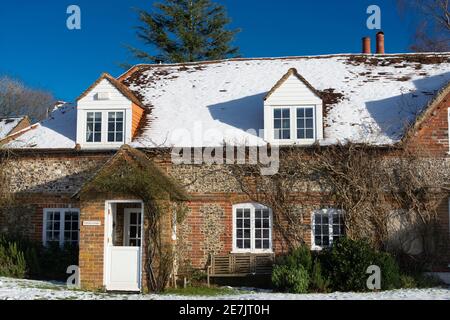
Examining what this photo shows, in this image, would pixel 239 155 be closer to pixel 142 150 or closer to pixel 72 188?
pixel 142 150

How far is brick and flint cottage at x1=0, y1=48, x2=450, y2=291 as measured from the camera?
608 inches

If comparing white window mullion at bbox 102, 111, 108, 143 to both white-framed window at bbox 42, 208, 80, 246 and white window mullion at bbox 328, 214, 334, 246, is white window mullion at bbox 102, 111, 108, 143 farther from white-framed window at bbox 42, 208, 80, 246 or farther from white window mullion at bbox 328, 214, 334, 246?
white window mullion at bbox 328, 214, 334, 246

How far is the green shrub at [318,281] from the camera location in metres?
14.9

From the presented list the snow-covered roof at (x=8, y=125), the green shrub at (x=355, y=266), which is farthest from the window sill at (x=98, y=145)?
the green shrub at (x=355, y=266)

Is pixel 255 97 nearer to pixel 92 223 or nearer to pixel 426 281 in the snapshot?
pixel 92 223

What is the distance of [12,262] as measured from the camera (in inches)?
Answer: 653

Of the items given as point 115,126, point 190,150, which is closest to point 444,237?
point 190,150

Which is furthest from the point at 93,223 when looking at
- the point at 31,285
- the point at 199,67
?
the point at 199,67

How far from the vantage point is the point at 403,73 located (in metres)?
20.5

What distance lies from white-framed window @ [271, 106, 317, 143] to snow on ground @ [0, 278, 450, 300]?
5.38 metres

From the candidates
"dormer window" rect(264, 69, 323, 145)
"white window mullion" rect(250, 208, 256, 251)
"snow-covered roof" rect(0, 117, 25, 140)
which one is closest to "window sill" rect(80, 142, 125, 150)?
"white window mullion" rect(250, 208, 256, 251)

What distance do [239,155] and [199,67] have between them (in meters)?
6.88

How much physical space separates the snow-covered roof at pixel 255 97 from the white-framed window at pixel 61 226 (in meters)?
2.27

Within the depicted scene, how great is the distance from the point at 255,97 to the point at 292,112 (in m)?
2.40
